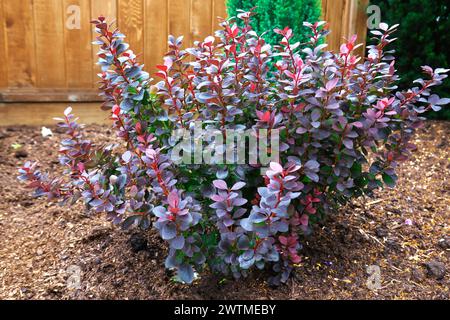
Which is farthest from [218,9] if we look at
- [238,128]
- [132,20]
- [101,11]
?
[238,128]

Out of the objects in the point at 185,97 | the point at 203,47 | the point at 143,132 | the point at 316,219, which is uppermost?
the point at 203,47

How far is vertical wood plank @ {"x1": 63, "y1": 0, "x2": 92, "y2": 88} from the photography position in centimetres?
394

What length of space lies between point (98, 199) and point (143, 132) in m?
0.32

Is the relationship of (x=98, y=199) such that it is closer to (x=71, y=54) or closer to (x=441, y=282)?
(x=441, y=282)

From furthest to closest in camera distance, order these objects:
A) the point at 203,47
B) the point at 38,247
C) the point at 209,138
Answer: the point at 38,247, the point at 203,47, the point at 209,138

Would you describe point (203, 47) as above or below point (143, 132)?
above

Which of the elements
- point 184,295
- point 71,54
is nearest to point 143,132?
point 184,295

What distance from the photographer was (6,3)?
3.75 meters

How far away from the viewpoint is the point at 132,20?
4.07 metres

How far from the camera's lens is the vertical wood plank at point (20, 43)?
379cm

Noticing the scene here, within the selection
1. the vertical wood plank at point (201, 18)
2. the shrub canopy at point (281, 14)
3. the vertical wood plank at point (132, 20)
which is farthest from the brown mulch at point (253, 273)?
the vertical wood plank at point (201, 18)

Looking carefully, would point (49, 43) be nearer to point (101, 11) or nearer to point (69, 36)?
point (69, 36)

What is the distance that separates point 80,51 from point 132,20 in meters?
0.48

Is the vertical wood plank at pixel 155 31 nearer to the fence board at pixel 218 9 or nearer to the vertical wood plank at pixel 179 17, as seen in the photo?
the vertical wood plank at pixel 179 17
